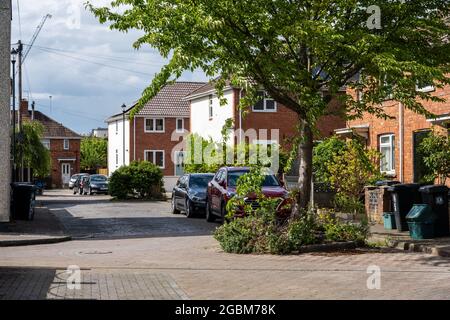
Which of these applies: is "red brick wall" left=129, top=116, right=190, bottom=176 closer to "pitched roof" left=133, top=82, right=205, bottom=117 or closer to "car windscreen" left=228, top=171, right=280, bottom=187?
"pitched roof" left=133, top=82, right=205, bottom=117

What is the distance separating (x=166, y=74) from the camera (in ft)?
48.7

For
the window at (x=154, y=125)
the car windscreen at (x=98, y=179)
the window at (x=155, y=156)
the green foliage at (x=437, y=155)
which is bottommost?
the car windscreen at (x=98, y=179)

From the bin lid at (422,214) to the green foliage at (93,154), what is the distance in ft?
293

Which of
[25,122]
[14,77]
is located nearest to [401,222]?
[14,77]

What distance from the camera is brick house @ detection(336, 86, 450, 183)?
2428 centimetres

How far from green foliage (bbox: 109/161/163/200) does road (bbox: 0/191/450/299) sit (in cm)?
2180

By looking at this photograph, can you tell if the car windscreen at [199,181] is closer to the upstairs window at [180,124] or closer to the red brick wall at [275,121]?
the red brick wall at [275,121]

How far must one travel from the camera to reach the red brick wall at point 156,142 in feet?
201

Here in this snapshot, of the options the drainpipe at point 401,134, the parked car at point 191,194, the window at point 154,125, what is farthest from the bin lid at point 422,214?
the window at point 154,125

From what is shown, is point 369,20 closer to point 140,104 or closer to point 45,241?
point 140,104

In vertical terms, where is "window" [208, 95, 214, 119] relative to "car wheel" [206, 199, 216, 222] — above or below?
above

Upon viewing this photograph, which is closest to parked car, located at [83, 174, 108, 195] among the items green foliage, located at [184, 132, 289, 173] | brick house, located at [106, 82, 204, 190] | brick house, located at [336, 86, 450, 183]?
brick house, located at [106, 82, 204, 190]

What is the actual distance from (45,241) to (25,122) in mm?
39872

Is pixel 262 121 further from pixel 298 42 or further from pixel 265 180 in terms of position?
pixel 298 42
